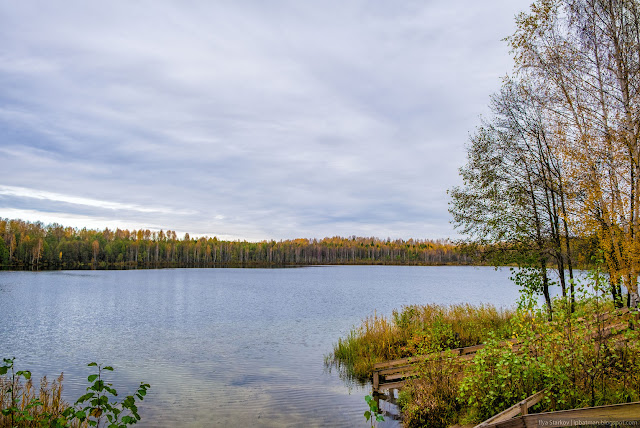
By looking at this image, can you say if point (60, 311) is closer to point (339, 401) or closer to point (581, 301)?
point (339, 401)

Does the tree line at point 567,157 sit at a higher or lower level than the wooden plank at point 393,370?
higher

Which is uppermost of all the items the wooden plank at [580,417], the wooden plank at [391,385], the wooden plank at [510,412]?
the wooden plank at [580,417]

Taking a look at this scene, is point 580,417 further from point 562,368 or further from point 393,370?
point 393,370

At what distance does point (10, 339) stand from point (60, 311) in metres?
11.8

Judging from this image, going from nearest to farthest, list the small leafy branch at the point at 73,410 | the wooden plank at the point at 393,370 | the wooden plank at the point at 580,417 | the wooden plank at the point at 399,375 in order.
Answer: the wooden plank at the point at 580,417 < the small leafy branch at the point at 73,410 < the wooden plank at the point at 399,375 < the wooden plank at the point at 393,370

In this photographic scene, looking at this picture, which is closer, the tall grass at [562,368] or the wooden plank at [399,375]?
the tall grass at [562,368]

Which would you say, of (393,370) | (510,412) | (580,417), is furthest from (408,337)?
(580,417)

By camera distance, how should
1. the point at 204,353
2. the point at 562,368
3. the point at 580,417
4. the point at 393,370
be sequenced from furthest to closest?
1. the point at 204,353
2. the point at 393,370
3. the point at 562,368
4. the point at 580,417

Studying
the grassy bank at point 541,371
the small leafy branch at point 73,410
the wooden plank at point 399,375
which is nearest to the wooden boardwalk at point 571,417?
the grassy bank at point 541,371

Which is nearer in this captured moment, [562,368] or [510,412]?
[510,412]

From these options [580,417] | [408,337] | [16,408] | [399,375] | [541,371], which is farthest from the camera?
[408,337]

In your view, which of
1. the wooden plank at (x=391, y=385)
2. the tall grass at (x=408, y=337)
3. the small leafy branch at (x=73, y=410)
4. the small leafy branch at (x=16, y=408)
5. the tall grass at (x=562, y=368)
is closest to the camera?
the small leafy branch at (x=73, y=410)

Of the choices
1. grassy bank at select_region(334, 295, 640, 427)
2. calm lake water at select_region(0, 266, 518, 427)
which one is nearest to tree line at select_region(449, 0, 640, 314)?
grassy bank at select_region(334, 295, 640, 427)

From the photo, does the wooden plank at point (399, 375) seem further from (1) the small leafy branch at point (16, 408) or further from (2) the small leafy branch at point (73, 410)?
(1) the small leafy branch at point (16, 408)
